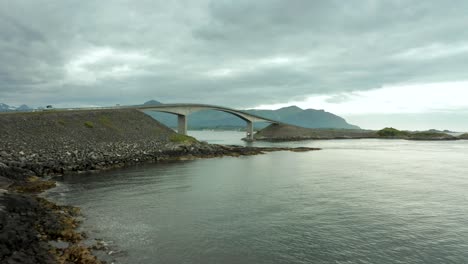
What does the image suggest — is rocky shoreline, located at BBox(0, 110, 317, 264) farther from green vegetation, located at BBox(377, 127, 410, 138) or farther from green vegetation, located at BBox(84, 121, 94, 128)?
green vegetation, located at BBox(377, 127, 410, 138)

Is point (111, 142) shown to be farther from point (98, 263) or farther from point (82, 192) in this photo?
point (98, 263)

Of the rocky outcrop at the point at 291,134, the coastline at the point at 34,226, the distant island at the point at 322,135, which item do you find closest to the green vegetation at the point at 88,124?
the coastline at the point at 34,226

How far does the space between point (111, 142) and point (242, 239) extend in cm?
4620

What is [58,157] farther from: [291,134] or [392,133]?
[392,133]

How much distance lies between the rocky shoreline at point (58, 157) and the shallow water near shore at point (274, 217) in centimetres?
204

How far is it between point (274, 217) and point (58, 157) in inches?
1343

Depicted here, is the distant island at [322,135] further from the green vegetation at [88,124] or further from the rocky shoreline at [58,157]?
the green vegetation at [88,124]

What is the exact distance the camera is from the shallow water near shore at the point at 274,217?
15469mm

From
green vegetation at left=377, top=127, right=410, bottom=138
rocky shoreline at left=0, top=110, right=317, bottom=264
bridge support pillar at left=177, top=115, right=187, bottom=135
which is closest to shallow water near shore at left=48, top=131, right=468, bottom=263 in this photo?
rocky shoreline at left=0, top=110, right=317, bottom=264

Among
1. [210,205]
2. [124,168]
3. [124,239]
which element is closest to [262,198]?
[210,205]

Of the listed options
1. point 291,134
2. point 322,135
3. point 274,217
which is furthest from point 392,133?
point 274,217

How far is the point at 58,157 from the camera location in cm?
4281

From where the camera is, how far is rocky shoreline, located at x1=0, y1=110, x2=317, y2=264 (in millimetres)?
14469

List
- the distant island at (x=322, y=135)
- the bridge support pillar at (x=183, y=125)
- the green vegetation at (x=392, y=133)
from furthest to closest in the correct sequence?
the green vegetation at (x=392, y=133) < the distant island at (x=322, y=135) < the bridge support pillar at (x=183, y=125)
